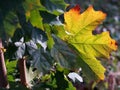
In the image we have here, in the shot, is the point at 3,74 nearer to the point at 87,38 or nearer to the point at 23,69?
the point at 23,69

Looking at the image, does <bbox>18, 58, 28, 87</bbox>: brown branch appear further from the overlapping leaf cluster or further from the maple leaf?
the maple leaf

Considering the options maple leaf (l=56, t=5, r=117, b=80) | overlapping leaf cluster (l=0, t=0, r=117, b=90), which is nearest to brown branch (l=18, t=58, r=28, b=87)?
overlapping leaf cluster (l=0, t=0, r=117, b=90)

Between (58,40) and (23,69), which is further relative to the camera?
(23,69)

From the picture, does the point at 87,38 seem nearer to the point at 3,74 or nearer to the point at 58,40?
the point at 58,40

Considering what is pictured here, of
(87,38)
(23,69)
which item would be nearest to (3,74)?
(23,69)

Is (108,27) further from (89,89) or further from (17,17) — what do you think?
(17,17)

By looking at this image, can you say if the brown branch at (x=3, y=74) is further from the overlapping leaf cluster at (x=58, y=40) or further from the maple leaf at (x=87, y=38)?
the maple leaf at (x=87, y=38)

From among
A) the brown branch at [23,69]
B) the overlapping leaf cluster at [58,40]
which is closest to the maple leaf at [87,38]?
the overlapping leaf cluster at [58,40]

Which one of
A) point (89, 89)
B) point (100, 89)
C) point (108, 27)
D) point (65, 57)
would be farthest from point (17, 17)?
point (108, 27)
